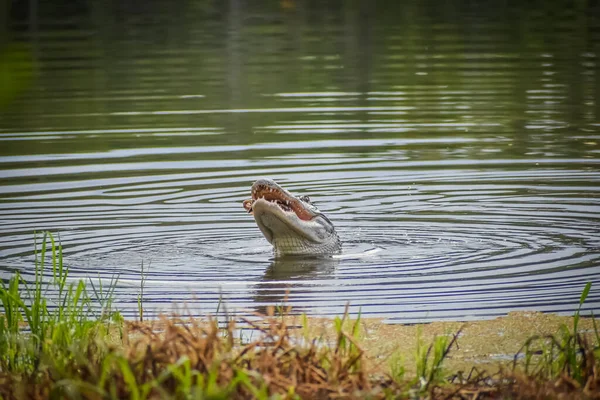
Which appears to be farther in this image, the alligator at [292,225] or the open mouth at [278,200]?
the alligator at [292,225]

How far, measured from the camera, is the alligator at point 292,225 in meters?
10.0

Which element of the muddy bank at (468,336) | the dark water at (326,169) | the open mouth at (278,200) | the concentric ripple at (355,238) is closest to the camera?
the muddy bank at (468,336)

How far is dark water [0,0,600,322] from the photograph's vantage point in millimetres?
8781

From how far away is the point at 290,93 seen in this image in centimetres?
2267

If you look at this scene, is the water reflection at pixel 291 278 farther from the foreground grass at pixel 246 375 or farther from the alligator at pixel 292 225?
the foreground grass at pixel 246 375

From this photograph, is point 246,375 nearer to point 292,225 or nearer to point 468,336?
point 468,336

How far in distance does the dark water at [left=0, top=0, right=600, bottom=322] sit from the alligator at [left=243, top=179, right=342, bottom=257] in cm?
23

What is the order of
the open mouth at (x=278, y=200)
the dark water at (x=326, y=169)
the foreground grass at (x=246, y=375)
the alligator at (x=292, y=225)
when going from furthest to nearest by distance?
the alligator at (x=292, y=225) → the open mouth at (x=278, y=200) → the dark water at (x=326, y=169) → the foreground grass at (x=246, y=375)

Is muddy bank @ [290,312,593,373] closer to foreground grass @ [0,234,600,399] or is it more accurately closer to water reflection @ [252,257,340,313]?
foreground grass @ [0,234,600,399]

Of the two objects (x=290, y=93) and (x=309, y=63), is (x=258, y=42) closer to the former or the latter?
(x=309, y=63)

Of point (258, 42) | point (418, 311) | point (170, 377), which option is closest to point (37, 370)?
point (170, 377)

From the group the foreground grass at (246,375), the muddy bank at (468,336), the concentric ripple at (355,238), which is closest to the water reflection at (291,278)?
the concentric ripple at (355,238)

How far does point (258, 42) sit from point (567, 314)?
28.7 metres

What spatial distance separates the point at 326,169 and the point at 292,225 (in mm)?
4649
